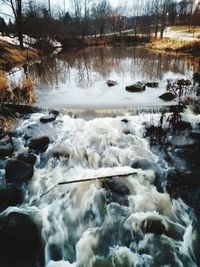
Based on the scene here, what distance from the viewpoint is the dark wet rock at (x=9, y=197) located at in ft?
19.4

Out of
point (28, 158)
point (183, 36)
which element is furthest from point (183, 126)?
point (183, 36)

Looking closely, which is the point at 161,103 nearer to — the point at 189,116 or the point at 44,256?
the point at 189,116

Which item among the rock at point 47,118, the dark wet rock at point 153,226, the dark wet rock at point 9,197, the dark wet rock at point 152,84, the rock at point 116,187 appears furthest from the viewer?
the dark wet rock at point 152,84

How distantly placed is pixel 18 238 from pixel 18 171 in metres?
2.42

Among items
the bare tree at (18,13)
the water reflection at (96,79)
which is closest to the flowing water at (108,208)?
the water reflection at (96,79)

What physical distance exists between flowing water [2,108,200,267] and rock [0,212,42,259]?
0.99 feet

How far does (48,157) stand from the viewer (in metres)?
7.77

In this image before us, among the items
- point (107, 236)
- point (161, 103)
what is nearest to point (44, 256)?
point (107, 236)

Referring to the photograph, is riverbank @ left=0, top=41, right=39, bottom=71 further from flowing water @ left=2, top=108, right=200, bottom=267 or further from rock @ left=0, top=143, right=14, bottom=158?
flowing water @ left=2, top=108, right=200, bottom=267

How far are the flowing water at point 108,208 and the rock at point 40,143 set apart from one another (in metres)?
0.18

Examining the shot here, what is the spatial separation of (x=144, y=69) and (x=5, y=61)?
10.6 meters

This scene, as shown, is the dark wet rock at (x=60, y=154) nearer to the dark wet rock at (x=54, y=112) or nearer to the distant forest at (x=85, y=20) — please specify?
the dark wet rock at (x=54, y=112)

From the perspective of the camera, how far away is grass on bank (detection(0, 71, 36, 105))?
1138cm

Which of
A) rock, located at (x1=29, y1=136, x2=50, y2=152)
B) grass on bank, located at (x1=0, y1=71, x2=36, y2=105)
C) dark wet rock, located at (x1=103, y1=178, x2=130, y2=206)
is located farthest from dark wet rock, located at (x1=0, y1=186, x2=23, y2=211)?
grass on bank, located at (x1=0, y1=71, x2=36, y2=105)
